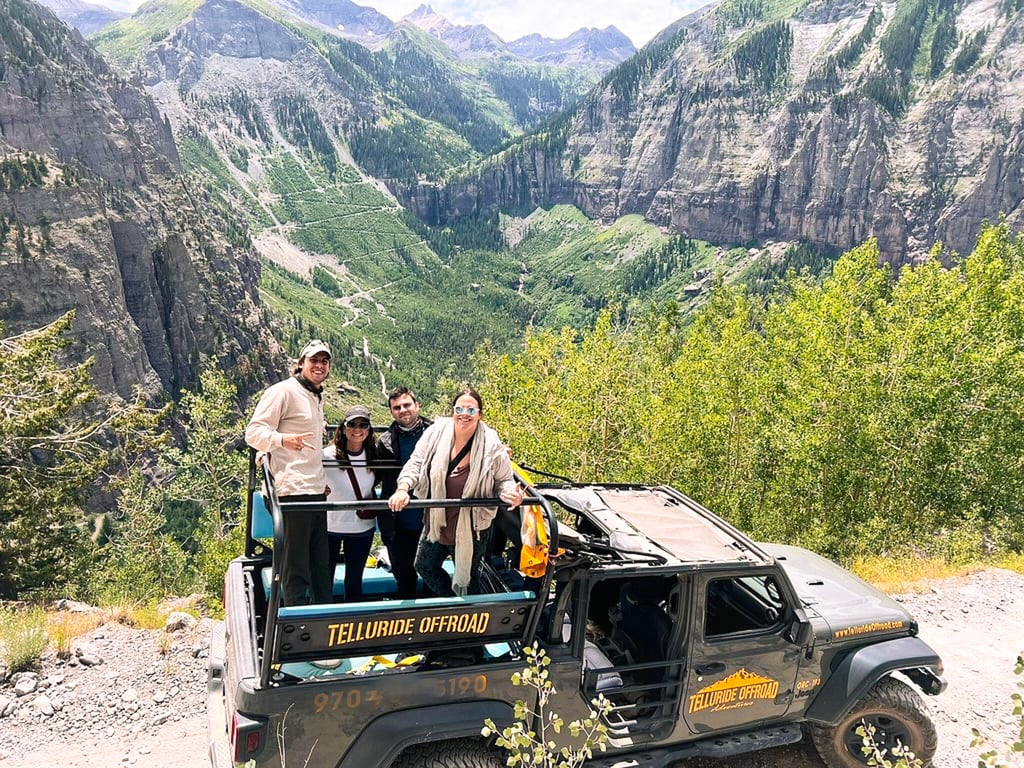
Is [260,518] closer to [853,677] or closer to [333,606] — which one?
[333,606]

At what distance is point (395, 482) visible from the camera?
7.73m

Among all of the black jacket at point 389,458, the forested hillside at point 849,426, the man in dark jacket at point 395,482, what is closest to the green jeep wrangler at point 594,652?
the man in dark jacket at point 395,482

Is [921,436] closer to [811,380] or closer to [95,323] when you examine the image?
[811,380]

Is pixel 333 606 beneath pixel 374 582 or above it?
above

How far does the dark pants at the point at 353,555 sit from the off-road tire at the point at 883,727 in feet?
17.5

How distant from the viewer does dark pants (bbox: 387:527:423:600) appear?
6984 millimetres

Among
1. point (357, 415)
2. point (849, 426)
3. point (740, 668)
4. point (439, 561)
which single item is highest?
point (357, 415)

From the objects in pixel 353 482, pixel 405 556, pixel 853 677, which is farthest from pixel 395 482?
pixel 853 677

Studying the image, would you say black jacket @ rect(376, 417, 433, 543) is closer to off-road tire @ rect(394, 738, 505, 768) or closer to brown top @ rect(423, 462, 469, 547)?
brown top @ rect(423, 462, 469, 547)

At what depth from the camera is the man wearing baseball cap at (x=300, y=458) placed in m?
6.02

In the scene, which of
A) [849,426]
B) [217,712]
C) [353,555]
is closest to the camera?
[217,712]

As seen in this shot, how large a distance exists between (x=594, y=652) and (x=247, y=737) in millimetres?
3640

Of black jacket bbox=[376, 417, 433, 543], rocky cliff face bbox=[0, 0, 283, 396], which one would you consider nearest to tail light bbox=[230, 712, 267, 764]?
black jacket bbox=[376, 417, 433, 543]

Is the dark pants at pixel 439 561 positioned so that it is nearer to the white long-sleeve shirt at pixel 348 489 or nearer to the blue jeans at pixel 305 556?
the white long-sleeve shirt at pixel 348 489
